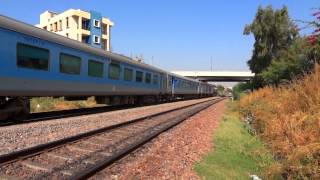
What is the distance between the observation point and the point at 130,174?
7.47 meters

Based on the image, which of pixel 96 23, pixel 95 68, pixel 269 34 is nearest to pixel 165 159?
pixel 95 68

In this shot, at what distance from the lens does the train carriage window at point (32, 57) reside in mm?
13469

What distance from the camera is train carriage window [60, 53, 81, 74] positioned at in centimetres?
1622

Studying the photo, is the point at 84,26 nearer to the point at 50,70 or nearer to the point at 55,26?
the point at 55,26

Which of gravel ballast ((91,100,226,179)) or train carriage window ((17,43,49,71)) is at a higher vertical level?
train carriage window ((17,43,49,71))

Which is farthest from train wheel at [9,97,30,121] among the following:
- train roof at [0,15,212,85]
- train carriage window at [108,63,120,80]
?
train carriage window at [108,63,120,80]

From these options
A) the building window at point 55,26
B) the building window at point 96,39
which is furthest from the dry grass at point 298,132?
the building window at point 55,26

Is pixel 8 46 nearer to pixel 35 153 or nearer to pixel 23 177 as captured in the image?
pixel 35 153

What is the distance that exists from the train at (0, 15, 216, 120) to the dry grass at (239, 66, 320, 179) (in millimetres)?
7122

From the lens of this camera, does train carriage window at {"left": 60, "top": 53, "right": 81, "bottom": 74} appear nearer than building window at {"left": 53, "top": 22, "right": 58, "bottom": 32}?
Yes

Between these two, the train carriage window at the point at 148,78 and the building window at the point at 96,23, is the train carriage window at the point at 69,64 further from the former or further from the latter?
the building window at the point at 96,23

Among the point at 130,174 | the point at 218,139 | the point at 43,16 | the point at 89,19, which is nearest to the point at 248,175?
the point at 130,174

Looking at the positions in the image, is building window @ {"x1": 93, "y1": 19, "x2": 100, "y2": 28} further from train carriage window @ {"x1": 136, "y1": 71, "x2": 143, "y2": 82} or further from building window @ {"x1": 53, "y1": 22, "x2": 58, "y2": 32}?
train carriage window @ {"x1": 136, "y1": 71, "x2": 143, "y2": 82}

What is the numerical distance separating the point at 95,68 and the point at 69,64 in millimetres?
2927
